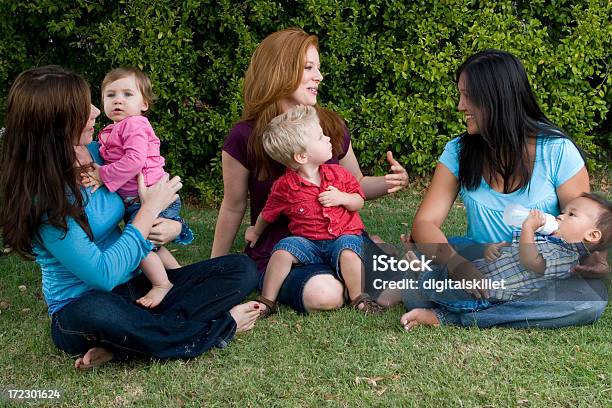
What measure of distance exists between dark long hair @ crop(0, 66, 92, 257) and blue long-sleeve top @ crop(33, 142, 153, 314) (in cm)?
7

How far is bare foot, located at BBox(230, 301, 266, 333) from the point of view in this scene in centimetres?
405

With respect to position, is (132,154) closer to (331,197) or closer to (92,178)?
(92,178)

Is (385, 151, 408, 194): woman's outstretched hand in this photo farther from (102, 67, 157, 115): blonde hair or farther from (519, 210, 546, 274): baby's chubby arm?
(102, 67, 157, 115): blonde hair

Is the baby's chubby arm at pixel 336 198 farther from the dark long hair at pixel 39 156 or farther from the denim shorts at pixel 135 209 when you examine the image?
the dark long hair at pixel 39 156

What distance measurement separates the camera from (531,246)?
3.82 m

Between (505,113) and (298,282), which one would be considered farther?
(298,282)

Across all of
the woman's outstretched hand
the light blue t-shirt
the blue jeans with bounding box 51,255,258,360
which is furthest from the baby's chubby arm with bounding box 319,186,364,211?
the light blue t-shirt

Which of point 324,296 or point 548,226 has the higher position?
point 548,226

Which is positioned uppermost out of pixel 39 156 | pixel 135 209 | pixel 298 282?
pixel 39 156

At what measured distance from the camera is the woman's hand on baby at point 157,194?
3.82m

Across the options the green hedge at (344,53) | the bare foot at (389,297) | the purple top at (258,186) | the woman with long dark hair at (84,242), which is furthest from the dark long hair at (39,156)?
Result: the green hedge at (344,53)

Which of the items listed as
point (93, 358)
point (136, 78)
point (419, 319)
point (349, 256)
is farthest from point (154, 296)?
point (419, 319)

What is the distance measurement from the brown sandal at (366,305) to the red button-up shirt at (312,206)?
36cm

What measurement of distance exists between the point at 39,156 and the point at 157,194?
630 millimetres
